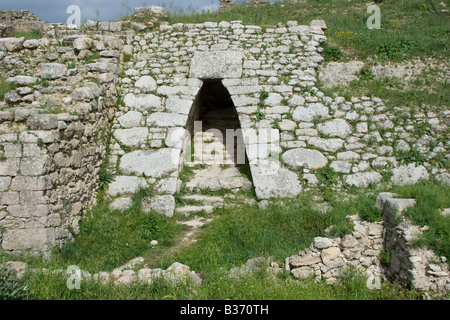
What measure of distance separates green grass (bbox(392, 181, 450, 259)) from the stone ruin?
8.41 feet

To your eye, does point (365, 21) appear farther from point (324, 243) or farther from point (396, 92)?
point (324, 243)

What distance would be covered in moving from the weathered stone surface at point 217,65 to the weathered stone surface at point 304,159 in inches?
83.6

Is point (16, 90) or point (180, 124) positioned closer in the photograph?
point (16, 90)

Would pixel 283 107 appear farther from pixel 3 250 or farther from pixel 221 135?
pixel 3 250

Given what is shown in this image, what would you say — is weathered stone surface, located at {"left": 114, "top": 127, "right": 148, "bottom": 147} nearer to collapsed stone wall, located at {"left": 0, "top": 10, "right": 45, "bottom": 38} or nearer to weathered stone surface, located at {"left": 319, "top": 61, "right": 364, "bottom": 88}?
weathered stone surface, located at {"left": 319, "top": 61, "right": 364, "bottom": 88}

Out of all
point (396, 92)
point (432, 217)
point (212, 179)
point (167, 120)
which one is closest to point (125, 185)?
point (167, 120)

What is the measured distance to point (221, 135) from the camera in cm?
959

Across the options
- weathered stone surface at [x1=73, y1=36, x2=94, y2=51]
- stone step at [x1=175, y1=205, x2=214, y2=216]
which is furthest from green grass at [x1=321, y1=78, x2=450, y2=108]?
weathered stone surface at [x1=73, y1=36, x2=94, y2=51]

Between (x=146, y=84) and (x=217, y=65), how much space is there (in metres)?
1.63

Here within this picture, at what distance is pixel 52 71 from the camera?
23.6 feet

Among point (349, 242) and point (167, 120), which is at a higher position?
point (167, 120)

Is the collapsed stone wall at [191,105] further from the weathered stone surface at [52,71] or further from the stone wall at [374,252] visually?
the stone wall at [374,252]
